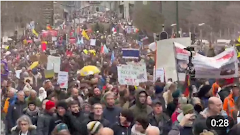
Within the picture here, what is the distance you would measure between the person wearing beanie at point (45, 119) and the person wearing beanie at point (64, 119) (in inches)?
2.6

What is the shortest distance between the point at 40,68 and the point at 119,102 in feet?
36.4

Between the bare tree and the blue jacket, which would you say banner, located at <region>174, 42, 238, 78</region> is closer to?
the blue jacket

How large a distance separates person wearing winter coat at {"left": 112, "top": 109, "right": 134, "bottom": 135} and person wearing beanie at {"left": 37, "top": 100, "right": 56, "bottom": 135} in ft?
4.19

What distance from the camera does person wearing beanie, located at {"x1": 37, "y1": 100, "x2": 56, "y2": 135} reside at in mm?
8508

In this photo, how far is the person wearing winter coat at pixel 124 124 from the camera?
7.47 metres

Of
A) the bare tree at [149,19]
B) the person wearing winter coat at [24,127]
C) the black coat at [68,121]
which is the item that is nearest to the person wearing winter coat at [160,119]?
the black coat at [68,121]

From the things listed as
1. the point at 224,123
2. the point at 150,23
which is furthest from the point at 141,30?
the point at 224,123

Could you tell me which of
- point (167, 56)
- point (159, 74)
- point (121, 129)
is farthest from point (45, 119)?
point (159, 74)

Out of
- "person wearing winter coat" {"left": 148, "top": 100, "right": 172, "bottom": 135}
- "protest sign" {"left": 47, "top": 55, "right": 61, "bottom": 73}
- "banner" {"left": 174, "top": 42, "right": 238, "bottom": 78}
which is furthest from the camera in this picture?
"protest sign" {"left": 47, "top": 55, "right": 61, "bottom": 73}

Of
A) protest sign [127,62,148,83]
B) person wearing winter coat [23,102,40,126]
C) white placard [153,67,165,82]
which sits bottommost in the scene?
person wearing winter coat [23,102,40,126]

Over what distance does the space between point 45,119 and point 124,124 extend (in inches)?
58.5

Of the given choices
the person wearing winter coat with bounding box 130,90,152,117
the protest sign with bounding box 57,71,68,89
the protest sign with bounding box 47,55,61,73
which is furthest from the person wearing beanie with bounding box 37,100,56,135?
the protest sign with bounding box 47,55,61,73

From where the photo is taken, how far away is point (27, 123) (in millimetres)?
8055

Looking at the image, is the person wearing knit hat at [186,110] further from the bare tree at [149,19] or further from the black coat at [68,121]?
the bare tree at [149,19]
